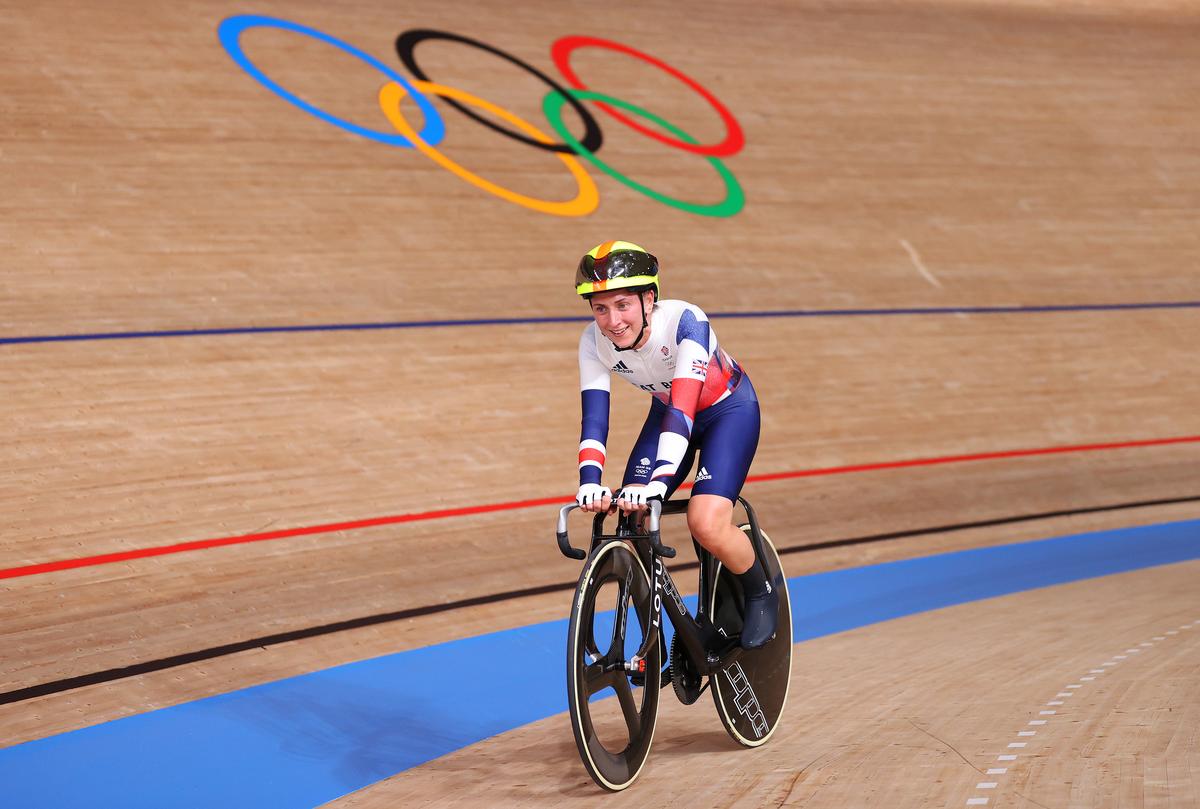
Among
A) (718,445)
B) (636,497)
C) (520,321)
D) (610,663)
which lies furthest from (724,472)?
(520,321)

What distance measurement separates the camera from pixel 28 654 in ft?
10.1

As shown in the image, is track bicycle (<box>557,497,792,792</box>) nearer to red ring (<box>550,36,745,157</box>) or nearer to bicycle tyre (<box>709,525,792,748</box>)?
bicycle tyre (<box>709,525,792,748</box>)

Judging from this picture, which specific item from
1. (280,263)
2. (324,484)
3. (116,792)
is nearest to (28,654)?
(116,792)

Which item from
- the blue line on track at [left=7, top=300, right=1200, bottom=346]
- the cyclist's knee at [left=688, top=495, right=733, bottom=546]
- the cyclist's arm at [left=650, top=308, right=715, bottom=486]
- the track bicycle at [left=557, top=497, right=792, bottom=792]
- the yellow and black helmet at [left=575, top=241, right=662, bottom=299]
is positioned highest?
the yellow and black helmet at [left=575, top=241, right=662, bottom=299]

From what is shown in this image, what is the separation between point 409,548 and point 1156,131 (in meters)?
6.12

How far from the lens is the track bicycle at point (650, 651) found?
2.18 metres

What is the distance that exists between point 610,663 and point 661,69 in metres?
5.49

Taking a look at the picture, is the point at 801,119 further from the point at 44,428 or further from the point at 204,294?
the point at 44,428

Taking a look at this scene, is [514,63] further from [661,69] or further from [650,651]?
[650,651]

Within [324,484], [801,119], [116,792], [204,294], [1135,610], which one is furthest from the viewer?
[801,119]

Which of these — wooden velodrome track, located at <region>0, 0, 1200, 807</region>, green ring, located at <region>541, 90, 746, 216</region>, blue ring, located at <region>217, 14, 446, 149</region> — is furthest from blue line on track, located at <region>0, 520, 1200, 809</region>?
blue ring, located at <region>217, 14, 446, 149</region>

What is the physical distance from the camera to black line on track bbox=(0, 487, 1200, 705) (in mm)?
2998

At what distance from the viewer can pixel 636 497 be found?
7.16 ft

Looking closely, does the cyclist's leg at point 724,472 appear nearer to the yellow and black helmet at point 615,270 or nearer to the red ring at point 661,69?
the yellow and black helmet at point 615,270
